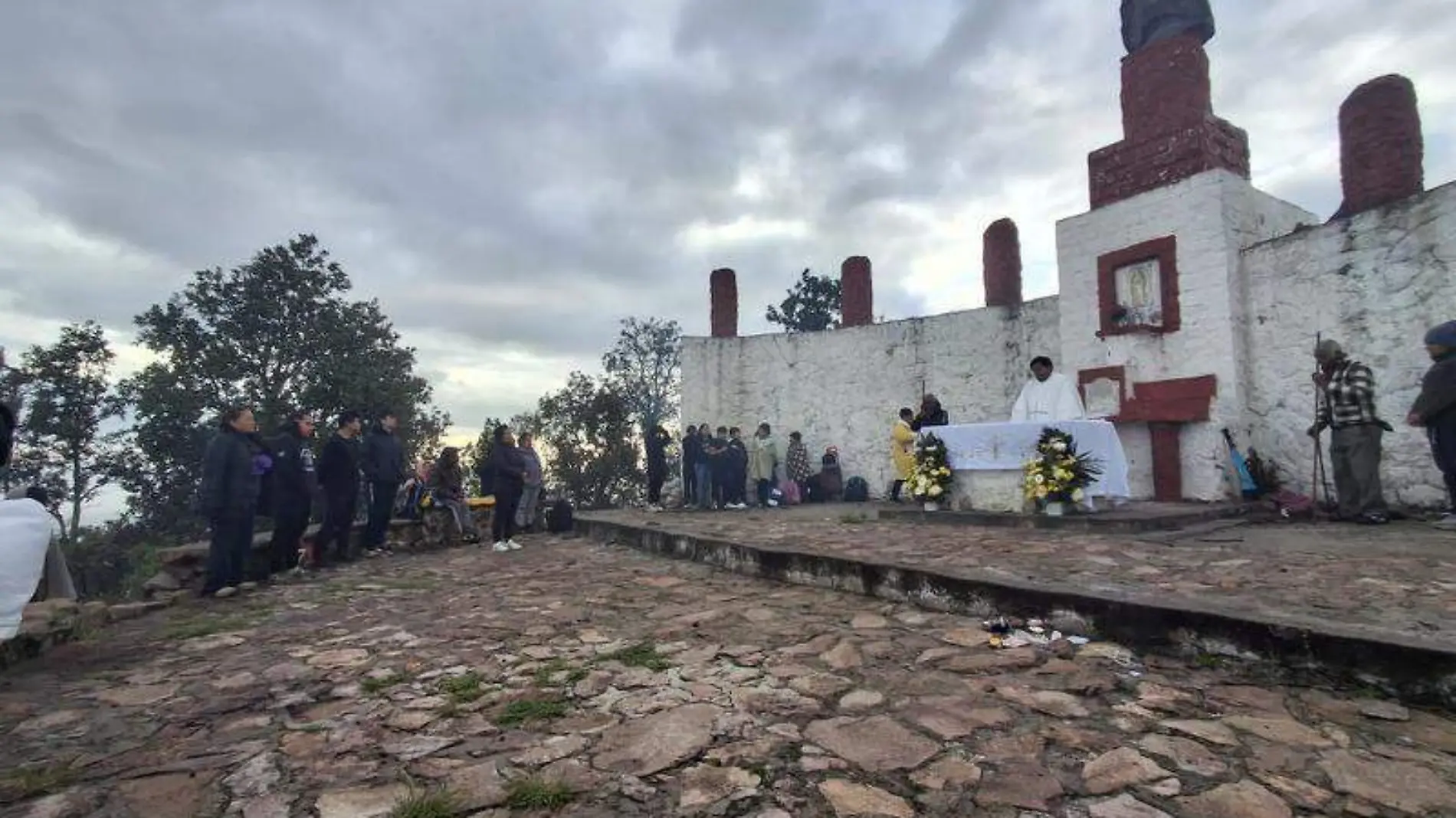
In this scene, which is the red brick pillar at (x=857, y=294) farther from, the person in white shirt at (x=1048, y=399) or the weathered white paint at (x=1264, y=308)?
the person in white shirt at (x=1048, y=399)

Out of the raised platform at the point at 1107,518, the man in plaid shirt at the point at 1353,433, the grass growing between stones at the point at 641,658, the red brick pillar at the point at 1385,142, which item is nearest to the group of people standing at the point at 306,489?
the grass growing between stones at the point at 641,658

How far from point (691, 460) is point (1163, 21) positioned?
10781mm

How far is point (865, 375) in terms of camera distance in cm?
1538

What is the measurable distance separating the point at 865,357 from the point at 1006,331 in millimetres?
3088

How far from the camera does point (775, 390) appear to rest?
16438mm

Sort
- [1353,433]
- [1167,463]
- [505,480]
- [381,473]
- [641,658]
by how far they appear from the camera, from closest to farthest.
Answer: [641,658], [1353,433], [381,473], [505,480], [1167,463]

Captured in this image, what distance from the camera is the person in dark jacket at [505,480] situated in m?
8.83

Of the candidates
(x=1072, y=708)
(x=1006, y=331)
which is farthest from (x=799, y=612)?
(x=1006, y=331)

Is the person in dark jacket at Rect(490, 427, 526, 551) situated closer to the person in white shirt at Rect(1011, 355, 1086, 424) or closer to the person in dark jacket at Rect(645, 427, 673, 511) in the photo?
the person in dark jacket at Rect(645, 427, 673, 511)

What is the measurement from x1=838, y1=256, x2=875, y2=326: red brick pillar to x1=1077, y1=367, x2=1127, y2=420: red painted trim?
19.9ft

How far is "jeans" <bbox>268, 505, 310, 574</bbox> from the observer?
7.54 m

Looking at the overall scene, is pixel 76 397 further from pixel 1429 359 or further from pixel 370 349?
pixel 1429 359

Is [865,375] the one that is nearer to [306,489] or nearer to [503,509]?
[503,509]

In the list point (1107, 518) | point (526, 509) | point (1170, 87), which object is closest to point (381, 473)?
point (526, 509)
